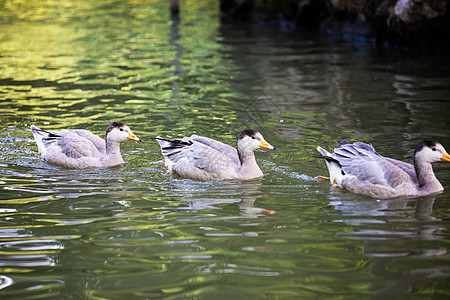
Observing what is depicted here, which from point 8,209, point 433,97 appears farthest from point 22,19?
point 8,209

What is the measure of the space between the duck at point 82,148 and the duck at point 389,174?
3.45 meters

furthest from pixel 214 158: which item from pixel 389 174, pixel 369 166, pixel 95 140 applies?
pixel 389 174

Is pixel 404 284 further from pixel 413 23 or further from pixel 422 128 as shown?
pixel 413 23

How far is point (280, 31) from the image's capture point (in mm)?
26562

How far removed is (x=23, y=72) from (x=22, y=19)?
12.8 m

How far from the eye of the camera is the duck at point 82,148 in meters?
10.2

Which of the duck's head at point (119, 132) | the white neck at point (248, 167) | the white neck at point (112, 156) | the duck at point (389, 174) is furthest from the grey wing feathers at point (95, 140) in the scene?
the duck at point (389, 174)

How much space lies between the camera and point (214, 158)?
377 inches

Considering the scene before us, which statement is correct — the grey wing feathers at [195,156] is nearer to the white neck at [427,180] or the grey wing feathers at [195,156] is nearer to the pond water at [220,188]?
A: the pond water at [220,188]

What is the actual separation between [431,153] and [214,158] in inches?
125

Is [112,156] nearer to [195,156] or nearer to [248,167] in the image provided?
[195,156]

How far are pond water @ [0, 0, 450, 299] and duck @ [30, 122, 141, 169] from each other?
28 centimetres

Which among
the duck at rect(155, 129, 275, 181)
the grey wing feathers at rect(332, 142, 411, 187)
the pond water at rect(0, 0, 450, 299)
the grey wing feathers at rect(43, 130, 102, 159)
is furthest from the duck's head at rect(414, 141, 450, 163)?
the grey wing feathers at rect(43, 130, 102, 159)

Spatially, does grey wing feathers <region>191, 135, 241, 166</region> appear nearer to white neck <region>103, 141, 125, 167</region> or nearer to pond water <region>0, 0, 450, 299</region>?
pond water <region>0, 0, 450, 299</region>
